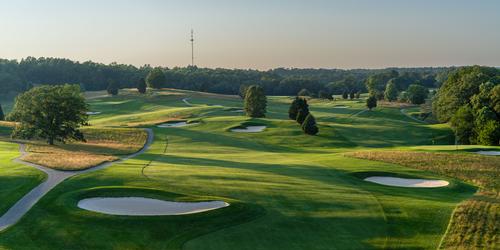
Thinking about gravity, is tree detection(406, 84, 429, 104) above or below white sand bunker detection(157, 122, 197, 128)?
above

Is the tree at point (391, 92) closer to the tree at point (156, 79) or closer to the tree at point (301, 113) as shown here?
the tree at point (156, 79)

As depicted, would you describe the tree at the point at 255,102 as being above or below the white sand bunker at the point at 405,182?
above

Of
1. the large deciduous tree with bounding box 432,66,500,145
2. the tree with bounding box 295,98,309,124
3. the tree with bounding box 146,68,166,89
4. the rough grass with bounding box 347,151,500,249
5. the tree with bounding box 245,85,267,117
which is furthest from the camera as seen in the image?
the tree with bounding box 146,68,166,89

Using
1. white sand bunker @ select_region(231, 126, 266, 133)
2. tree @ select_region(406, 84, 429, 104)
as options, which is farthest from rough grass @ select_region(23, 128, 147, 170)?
tree @ select_region(406, 84, 429, 104)

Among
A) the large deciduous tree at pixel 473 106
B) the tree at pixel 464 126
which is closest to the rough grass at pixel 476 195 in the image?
the large deciduous tree at pixel 473 106

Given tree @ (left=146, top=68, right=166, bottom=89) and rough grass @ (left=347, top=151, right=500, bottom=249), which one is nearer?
rough grass @ (left=347, top=151, right=500, bottom=249)

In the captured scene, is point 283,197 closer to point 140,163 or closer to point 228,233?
point 228,233

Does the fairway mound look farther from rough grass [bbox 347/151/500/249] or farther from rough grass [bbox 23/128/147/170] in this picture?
rough grass [bbox 347/151/500/249]
